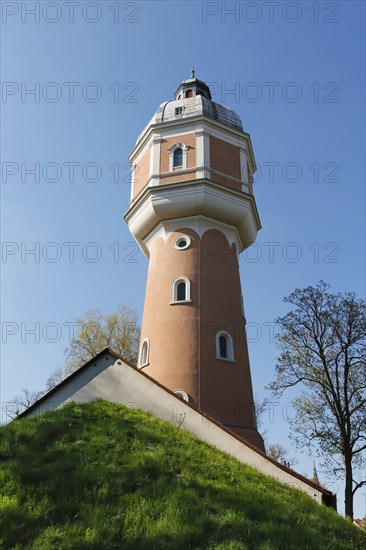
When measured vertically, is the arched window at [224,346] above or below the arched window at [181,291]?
below

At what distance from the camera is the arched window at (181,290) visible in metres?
17.9

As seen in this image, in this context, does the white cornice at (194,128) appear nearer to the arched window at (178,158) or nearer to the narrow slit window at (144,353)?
the arched window at (178,158)

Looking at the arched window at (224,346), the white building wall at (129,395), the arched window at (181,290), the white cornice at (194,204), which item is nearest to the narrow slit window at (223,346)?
the arched window at (224,346)

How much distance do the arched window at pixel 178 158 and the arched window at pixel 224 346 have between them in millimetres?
7318

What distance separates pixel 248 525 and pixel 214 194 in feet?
46.6

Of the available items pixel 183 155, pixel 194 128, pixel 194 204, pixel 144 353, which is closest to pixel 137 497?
pixel 144 353

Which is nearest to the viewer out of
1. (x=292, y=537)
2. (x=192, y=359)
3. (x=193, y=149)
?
(x=292, y=537)

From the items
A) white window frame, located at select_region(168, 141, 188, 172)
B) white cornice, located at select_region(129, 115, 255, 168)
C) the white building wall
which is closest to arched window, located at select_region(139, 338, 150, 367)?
the white building wall

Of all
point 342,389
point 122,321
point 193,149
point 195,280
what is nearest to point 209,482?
point 195,280

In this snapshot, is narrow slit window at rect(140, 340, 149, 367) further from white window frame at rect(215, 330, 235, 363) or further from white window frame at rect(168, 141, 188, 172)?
white window frame at rect(168, 141, 188, 172)

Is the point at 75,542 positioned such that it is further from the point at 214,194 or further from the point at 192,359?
the point at 214,194

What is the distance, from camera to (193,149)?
20.1 meters

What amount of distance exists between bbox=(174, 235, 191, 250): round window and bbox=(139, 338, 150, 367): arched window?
12.7ft

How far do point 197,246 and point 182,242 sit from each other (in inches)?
26.7
